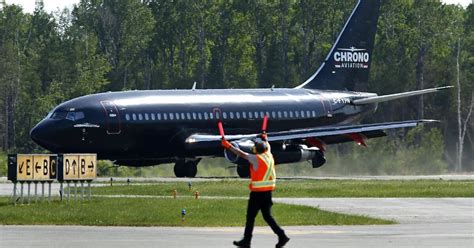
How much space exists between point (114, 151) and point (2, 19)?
188 ft

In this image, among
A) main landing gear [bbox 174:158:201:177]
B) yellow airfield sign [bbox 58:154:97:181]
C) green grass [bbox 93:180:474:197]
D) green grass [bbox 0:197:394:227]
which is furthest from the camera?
main landing gear [bbox 174:158:201:177]

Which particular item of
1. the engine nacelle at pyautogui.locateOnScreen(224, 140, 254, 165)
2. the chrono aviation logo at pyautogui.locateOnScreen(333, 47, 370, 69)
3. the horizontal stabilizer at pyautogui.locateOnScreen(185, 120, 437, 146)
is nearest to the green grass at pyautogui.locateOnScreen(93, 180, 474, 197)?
the engine nacelle at pyautogui.locateOnScreen(224, 140, 254, 165)

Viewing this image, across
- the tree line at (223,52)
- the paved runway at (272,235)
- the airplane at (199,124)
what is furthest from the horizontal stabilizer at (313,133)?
the tree line at (223,52)

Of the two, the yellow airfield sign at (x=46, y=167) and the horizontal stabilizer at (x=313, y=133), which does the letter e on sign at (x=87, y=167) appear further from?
the horizontal stabilizer at (x=313, y=133)

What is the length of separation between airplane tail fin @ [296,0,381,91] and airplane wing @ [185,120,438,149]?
728 centimetres

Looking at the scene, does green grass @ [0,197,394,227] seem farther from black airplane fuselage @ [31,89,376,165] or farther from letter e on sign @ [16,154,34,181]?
black airplane fuselage @ [31,89,376,165]

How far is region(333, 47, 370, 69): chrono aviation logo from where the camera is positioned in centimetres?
6588

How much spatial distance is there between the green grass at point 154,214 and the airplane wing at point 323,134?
67.2 feet

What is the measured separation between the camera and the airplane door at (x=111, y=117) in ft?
179

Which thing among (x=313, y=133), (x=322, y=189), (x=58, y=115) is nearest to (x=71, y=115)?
(x=58, y=115)

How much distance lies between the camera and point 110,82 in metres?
104

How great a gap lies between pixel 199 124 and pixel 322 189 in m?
14.7

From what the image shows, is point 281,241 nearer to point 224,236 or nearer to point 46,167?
point 224,236

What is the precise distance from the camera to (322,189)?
43875mm
